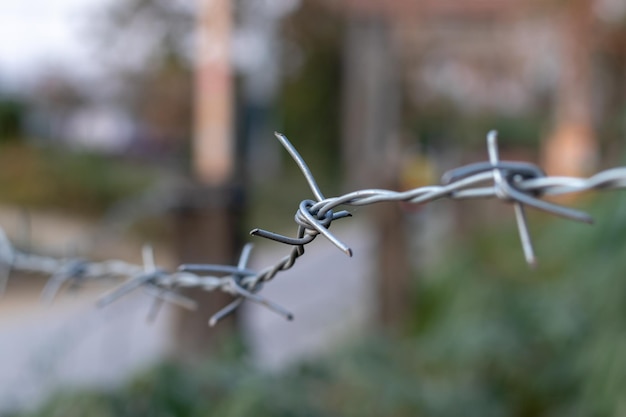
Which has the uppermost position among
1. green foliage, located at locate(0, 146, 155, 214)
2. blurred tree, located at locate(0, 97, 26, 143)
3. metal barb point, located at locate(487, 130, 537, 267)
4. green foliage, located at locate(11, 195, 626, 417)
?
metal barb point, located at locate(487, 130, 537, 267)

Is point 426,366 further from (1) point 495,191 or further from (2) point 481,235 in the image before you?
(2) point 481,235

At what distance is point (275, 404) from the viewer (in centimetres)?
154

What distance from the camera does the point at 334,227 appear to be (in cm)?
1105

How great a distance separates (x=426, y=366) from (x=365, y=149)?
1381 centimetres

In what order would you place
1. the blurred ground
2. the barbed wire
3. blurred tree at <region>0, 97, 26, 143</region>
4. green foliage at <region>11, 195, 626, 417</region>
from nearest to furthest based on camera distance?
the barbed wire → green foliage at <region>11, 195, 626, 417</region> → the blurred ground → blurred tree at <region>0, 97, 26, 143</region>

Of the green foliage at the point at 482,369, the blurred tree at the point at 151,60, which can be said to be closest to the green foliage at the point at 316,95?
the blurred tree at the point at 151,60

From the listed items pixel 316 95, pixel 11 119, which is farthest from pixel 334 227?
pixel 316 95

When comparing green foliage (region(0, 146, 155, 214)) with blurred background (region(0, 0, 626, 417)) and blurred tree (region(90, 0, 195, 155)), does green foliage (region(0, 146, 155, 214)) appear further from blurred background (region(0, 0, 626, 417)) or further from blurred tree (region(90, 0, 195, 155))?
blurred tree (region(90, 0, 195, 155))

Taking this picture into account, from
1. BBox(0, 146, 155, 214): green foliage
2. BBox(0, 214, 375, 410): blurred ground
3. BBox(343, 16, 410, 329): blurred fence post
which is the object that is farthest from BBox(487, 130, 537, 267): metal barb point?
BBox(343, 16, 410, 329): blurred fence post

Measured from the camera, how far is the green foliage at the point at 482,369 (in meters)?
1.59

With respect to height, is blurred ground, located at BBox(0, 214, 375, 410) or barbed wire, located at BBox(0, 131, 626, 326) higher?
barbed wire, located at BBox(0, 131, 626, 326)

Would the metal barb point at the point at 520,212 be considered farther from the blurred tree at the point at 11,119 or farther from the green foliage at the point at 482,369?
the blurred tree at the point at 11,119

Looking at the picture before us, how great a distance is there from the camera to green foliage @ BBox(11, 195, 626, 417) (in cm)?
159

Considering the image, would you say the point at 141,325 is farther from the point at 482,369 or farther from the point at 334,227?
the point at 334,227
